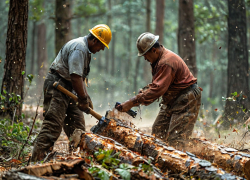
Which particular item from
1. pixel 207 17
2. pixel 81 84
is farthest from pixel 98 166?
pixel 207 17

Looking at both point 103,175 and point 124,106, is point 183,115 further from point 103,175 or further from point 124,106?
point 103,175

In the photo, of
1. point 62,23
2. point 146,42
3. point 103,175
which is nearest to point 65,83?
point 146,42

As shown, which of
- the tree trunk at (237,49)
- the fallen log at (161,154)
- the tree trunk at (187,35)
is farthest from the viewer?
the tree trunk at (187,35)

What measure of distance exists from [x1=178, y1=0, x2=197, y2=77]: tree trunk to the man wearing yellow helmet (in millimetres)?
4769

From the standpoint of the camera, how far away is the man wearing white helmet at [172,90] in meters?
4.55

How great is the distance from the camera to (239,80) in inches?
316

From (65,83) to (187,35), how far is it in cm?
563

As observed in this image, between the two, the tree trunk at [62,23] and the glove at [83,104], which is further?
the tree trunk at [62,23]

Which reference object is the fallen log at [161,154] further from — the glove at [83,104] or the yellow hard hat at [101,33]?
the yellow hard hat at [101,33]

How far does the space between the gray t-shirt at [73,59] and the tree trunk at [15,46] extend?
64.1 inches

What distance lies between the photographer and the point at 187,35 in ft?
29.8

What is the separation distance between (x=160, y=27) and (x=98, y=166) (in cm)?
1383

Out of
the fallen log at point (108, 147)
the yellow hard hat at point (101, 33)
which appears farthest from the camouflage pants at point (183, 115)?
the yellow hard hat at point (101, 33)

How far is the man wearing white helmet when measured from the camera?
455 cm
